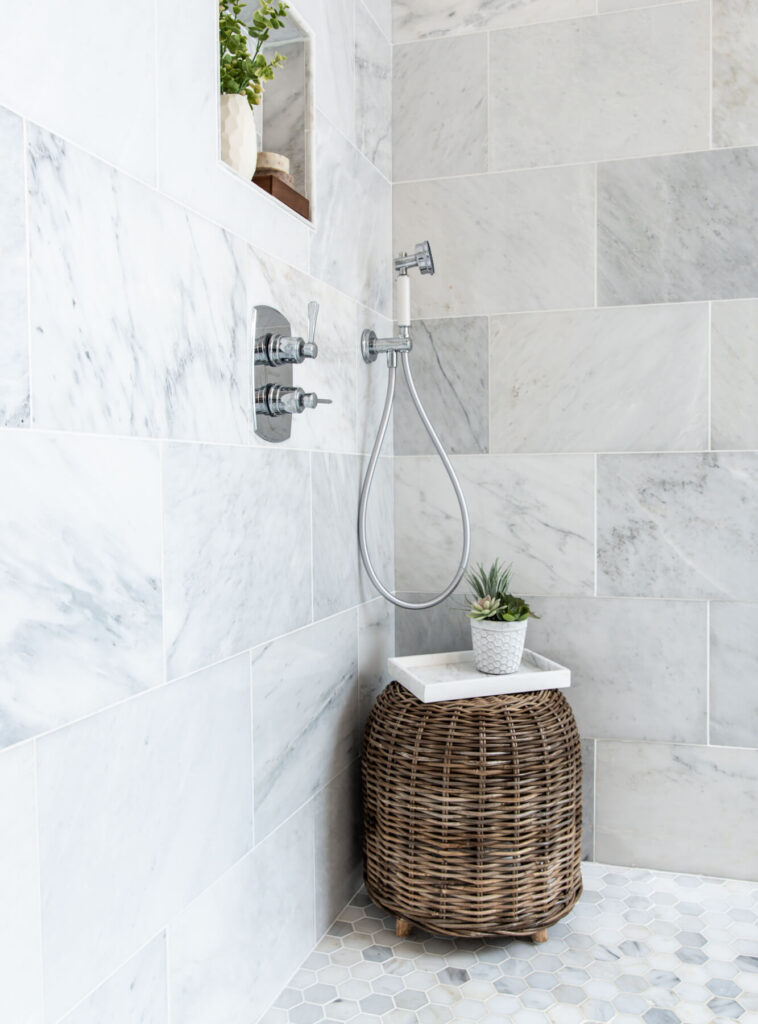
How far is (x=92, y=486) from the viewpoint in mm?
971

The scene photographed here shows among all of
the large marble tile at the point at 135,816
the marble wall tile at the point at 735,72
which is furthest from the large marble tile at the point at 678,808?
the marble wall tile at the point at 735,72

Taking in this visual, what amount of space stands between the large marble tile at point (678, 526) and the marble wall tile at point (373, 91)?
2.87 ft

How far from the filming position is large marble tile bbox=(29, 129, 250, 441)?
908 mm

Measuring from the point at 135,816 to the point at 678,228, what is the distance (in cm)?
161

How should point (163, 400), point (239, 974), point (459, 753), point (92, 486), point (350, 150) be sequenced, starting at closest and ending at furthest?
point (92, 486)
point (163, 400)
point (239, 974)
point (459, 753)
point (350, 150)

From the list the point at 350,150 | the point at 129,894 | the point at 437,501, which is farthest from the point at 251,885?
the point at 350,150

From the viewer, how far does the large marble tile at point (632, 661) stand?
74.7 inches

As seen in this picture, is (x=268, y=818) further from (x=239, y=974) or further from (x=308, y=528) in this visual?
(x=308, y=528)

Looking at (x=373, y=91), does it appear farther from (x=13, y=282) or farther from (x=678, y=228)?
(x=13, y=282)

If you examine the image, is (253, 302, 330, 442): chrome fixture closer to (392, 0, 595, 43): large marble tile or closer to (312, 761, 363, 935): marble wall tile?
(312, 761, 363, 935): marble wall tile

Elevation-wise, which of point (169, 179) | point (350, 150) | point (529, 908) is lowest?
point (529, 908)

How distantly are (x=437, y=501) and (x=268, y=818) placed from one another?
0.90 meters

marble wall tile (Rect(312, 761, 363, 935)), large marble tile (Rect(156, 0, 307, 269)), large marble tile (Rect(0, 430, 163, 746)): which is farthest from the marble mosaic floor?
large marble tile (Rect(156, 0, 307, 269))

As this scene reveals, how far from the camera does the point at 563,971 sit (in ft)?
5.03
